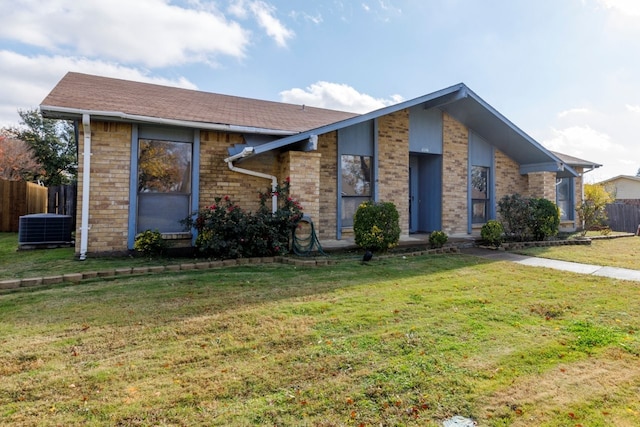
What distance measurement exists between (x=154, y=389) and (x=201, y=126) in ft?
20.7

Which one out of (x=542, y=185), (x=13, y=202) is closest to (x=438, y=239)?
(x=542, y=185)

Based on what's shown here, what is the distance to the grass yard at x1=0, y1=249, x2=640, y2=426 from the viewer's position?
2348mm

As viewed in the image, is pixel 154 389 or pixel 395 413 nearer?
pixel 395 413

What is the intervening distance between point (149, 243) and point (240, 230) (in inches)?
75.0

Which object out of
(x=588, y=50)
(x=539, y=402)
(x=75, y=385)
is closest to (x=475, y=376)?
(x=539, y=402)

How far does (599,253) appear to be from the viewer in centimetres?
899

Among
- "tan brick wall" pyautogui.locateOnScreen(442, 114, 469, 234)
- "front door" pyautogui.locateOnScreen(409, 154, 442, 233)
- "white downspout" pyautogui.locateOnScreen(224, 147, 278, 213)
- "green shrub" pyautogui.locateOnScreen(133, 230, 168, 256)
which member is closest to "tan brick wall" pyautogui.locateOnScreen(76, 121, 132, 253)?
"green shrub" pyautogui.locateOnScreen(133, 230, 168, 256)

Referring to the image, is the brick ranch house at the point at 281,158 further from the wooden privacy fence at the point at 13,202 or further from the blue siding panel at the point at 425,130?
the wooden privacy fence at the point at 13,202

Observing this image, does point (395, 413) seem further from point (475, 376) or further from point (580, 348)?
point (580, 348)

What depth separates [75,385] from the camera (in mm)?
2607

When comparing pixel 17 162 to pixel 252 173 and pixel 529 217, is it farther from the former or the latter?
pixel 529 217

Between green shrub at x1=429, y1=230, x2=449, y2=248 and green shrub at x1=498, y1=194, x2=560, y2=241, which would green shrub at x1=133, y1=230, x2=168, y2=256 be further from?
green shrub at x1=498, y1=194, x2=560, y2=241

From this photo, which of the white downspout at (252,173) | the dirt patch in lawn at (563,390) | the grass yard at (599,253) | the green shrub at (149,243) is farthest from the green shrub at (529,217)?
the green shrub at (149,243)

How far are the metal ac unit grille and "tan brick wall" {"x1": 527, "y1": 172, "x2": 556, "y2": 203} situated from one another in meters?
14.8
